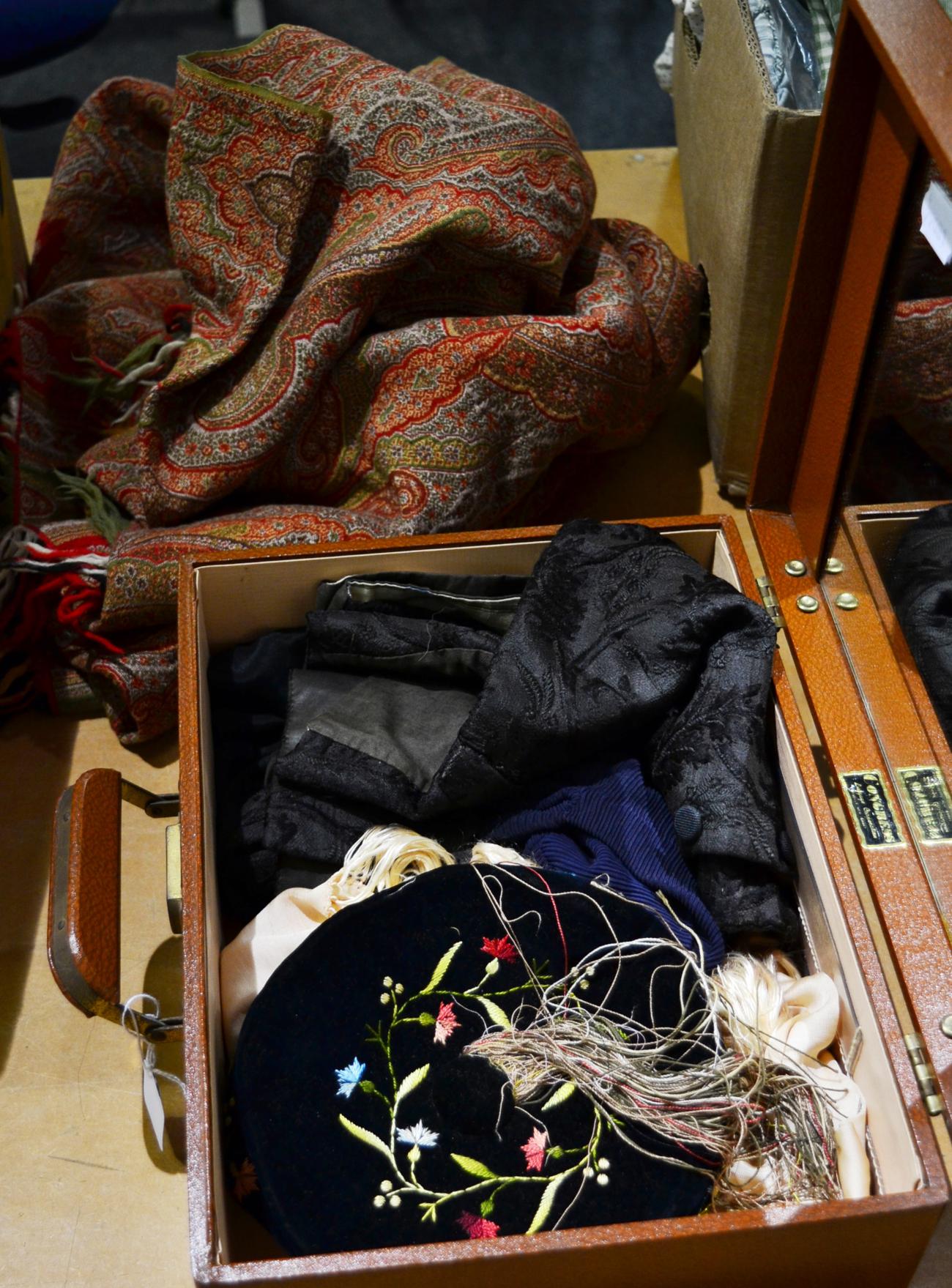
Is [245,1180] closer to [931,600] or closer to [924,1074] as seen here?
[924,1074]

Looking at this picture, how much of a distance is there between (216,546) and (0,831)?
1.13 ft

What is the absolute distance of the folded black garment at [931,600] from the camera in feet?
2.94

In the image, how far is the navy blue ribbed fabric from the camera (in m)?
0.92

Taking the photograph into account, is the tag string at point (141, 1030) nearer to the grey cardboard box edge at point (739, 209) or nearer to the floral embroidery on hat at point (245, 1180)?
the floral embroidery on hat at point (245, 1180)

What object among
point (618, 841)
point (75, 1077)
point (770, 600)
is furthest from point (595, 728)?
point (75, 1077)

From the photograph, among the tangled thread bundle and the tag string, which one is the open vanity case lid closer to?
the tangled thread bundle

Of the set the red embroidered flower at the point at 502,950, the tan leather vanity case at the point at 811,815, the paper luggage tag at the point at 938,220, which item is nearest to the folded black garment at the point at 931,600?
the tan leather vanity case at the point at 811,815

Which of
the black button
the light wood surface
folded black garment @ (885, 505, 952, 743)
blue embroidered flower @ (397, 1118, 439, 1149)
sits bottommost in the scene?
the light wood surface

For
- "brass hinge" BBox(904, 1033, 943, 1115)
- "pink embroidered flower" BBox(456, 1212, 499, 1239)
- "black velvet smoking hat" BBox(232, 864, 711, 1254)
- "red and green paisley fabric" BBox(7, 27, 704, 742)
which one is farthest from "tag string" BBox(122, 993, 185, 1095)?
"brass hinge" BBox(904, 1033, 943, 1115)

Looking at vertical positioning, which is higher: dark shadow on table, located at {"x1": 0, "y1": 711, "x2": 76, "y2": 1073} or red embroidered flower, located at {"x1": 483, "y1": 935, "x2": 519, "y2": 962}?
red embroidered flower, located at {"x1": 483, "y1": 935, "x2": 519, "y2": 962}

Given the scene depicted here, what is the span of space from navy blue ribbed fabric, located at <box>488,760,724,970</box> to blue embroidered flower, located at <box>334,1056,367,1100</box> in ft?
0.67

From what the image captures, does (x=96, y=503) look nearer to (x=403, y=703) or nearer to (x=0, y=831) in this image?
(x=0, y=831)

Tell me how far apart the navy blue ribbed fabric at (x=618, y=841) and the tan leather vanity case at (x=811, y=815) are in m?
0.09

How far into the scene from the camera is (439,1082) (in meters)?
0.86
